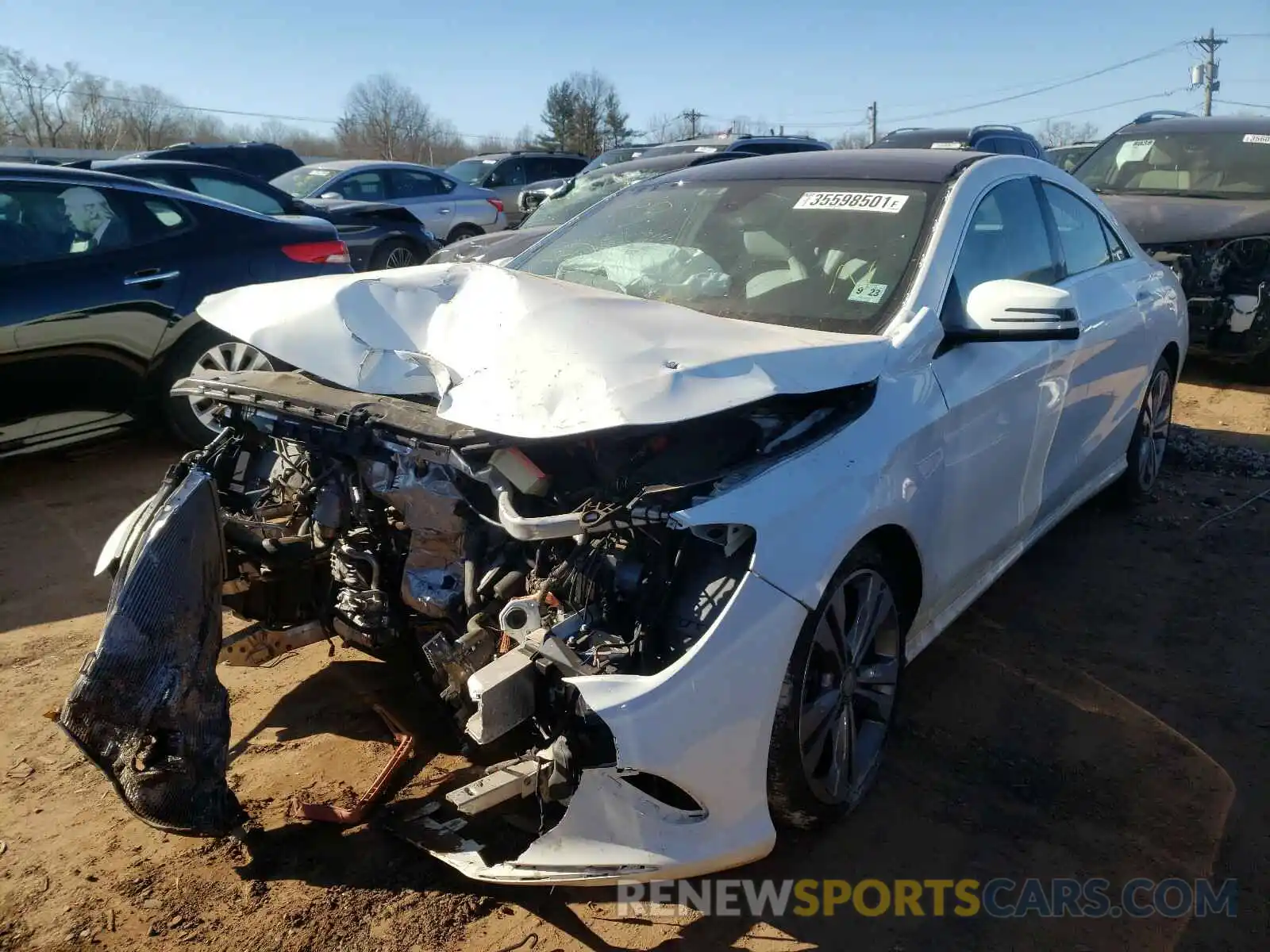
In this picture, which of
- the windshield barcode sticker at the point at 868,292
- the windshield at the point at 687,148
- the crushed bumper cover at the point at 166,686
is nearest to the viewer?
the crushed bumper cover at the point at 166,686

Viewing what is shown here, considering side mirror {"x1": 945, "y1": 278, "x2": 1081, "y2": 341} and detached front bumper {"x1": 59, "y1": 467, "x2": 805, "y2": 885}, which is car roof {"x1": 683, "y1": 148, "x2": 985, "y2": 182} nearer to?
side mirror {"x1": 945, "y1": 278, "x2": 1081, "y2": 341}

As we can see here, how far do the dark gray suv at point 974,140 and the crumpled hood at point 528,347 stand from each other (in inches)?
314

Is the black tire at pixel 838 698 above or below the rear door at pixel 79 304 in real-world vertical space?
below

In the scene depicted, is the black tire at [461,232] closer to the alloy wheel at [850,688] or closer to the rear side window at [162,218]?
the rear side window at [162,218]

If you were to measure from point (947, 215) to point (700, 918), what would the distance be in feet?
7.60

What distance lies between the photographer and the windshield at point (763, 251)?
3033 millimetres

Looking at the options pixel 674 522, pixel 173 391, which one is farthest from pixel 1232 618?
pixel 173 391

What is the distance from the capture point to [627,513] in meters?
2.11

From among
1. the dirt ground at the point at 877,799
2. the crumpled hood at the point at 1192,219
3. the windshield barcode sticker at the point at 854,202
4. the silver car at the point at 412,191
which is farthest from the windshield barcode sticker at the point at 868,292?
the silver car at the point at 412,191

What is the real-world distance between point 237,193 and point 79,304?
4509 millimetres

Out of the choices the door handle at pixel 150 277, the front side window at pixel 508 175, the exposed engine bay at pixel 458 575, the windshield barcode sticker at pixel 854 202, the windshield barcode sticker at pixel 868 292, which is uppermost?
the front side window at pixel 508 175

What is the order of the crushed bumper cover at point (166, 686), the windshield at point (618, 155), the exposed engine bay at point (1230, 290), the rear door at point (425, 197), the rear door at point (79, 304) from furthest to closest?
the windshield at point (618, 155) → the rear door at point (425, 197) → the exposed engine bay at point (1230, 290) → the rear door at point (79, 304) → the crushed bumper cover at point (166, 686)

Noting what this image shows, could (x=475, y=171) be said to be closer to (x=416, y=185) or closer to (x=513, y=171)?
(x=513, y=171)

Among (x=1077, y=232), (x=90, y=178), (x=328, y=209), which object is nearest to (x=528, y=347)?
(x=1077, y=232)
